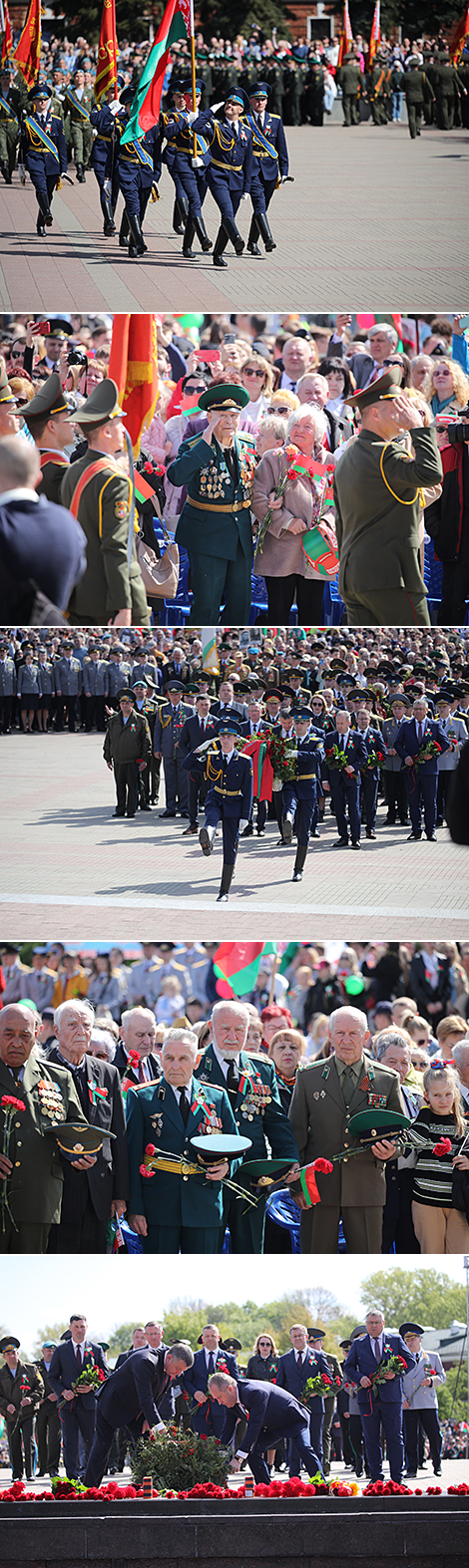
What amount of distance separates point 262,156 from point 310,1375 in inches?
380

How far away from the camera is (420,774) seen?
29.4 feet

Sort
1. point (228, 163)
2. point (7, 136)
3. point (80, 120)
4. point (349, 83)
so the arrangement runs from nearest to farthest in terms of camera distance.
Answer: point (228, 163) → point (7, 136) → point (80, 120) → point (349, 83)

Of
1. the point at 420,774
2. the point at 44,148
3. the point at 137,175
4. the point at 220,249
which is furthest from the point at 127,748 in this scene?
the point at 44,148

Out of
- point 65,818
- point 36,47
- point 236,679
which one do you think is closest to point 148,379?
point 236,679

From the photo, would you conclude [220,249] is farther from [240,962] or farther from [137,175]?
[240,962]

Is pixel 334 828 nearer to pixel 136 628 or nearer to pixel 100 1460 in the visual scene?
pixel 136 628

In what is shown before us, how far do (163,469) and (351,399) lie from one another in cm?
108

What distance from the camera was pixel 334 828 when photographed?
8664 millimetres

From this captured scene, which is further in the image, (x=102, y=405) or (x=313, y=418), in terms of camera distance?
(x=313, y=418)

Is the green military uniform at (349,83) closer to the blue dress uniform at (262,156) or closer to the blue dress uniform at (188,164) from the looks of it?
Answer: the blue dress uniform at (262,156)

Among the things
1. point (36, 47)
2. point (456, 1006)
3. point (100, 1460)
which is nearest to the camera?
point (100, 1460)

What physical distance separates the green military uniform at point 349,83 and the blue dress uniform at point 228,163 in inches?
613

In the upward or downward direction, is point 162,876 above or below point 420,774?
below

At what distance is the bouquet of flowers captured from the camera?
604cm
